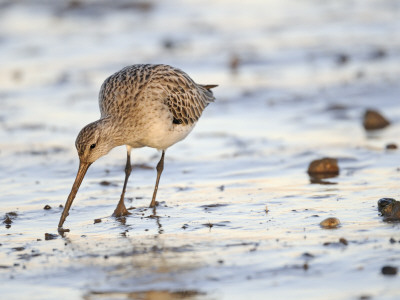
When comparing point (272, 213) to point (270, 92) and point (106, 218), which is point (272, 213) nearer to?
point (106, 218)

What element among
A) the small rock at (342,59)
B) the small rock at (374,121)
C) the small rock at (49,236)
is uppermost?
the small rock at (342,59)

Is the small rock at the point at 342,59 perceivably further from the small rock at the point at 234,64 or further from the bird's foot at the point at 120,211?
the bird's foot at the point at 120,211

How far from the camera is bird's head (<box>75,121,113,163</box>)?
8.70m

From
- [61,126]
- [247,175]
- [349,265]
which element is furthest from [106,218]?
[61,126]

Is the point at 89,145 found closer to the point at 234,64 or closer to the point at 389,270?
the point at 389,270

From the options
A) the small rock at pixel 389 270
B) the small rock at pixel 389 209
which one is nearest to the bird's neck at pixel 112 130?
the small rock at pixel 389 209

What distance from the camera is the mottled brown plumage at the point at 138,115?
29.1 ft

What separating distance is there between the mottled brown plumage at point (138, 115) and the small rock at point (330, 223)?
82.8 inches

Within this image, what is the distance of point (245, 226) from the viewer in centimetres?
Answer: 797

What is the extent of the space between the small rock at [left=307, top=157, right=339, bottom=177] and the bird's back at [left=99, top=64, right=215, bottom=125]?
1.60 metres

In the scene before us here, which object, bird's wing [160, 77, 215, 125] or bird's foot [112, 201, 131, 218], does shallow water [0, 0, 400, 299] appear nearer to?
bird's foot [112, 201, 131, 218]

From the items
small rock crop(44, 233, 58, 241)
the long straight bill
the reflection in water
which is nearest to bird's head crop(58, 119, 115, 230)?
the long straight bill

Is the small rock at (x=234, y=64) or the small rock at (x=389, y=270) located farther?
the small rock at (x=234, y=64)

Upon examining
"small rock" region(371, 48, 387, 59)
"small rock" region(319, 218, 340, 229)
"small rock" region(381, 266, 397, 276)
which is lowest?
"small rock" region(381, 266, 397, 276)
